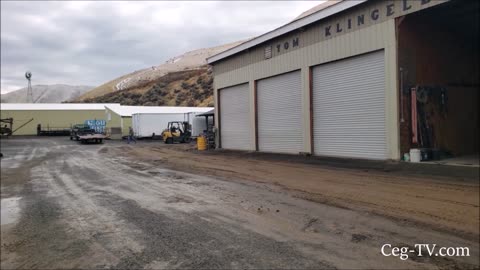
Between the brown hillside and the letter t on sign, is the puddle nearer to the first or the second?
the letter t on sign

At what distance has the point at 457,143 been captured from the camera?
18.9 meters

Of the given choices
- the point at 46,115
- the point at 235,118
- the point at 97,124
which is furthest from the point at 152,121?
the point at 46,115

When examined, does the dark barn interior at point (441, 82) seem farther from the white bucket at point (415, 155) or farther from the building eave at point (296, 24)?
the building eave at point (296, 24)

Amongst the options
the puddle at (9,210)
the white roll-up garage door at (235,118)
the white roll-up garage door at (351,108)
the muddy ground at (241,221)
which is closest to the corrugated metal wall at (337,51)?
the white roll-up garage door at (351,108)

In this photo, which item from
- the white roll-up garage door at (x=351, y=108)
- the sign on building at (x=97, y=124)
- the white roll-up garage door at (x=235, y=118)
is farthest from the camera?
the sign on building at (x=97, y=124)

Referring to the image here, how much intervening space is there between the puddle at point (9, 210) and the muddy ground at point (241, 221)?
0.03 m

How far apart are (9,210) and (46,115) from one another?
209 ft

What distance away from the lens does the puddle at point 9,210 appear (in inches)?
338

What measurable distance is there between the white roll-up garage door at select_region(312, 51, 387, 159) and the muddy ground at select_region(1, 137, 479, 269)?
4235 mm

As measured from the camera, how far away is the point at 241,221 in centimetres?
804

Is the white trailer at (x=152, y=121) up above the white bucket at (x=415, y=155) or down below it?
above

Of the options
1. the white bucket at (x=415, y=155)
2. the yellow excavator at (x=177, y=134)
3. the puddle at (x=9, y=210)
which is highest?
the yellow excavator at (x=177, y=134)

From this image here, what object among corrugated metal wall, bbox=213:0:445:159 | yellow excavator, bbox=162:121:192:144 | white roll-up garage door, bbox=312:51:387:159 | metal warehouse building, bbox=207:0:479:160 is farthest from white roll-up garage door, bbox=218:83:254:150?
yellow excavator, bbox=162:121:192:144

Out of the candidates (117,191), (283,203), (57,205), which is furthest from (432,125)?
(57,205)
